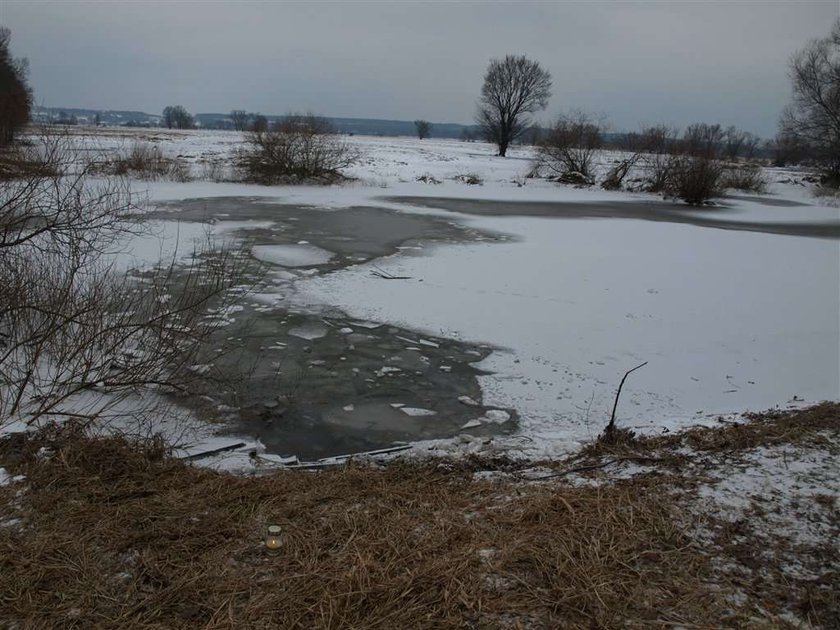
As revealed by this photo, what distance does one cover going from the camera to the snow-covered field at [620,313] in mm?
6098

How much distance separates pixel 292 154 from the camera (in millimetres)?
25844

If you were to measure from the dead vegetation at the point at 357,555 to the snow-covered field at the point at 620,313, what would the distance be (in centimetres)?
161

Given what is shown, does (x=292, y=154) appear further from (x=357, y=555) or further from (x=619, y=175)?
(x=357, y=555)

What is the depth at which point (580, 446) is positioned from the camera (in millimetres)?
4668

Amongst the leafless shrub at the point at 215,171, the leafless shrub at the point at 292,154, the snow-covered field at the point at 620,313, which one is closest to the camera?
the snow-covered field at the point at 620,313

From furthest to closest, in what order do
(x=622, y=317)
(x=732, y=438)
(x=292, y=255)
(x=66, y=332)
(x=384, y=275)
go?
1. (x=292, y=255)
2. (x=384, y=275)
3. (x=622, y=317)
4. (x=66, y=332)
5. (x=732, y=438)

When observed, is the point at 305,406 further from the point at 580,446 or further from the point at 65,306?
the point at 580,446

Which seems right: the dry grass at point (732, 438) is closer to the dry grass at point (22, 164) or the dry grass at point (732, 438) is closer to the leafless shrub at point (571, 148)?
the dry grass at point (22, 164)

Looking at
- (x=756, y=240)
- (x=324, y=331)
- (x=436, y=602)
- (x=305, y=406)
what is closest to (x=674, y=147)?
(x=756, y=240)

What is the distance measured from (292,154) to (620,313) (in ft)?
67.0

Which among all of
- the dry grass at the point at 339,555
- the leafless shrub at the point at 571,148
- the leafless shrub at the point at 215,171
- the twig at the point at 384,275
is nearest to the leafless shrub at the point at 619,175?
the leafless shrub at the point at 571,148

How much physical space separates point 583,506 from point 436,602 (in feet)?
3.59

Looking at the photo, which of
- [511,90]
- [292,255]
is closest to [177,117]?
[511,90]

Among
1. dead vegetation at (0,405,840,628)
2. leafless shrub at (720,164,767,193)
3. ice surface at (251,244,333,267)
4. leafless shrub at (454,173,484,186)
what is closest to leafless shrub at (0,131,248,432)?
dead vegetation at (0,405,840,628)
